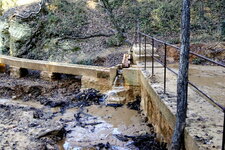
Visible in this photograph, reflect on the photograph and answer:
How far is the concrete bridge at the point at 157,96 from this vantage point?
10.8 feet

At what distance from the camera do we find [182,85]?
333cm

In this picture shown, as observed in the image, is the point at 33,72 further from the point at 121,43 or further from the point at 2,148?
the point at 2,148

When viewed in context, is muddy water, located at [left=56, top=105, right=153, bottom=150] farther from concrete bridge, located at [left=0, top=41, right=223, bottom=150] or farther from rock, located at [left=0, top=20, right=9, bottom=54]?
rock, located at [left=0, top=20, right=9, bottom=54]

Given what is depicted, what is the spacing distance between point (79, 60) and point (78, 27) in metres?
3.55

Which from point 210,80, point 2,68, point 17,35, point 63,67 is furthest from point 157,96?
point 17,35

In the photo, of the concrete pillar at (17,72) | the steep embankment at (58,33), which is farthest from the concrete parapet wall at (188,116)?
the steep embankment at (58,33)

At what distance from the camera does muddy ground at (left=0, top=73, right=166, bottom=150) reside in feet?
17.5

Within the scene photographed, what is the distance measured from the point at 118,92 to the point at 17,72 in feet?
15.6

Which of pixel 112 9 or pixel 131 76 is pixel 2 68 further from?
pixel 131 76

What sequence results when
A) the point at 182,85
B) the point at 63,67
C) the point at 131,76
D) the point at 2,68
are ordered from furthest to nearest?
the point at 2,68 < the point at 63,67 < the point at 131,76 < the point at 182,85

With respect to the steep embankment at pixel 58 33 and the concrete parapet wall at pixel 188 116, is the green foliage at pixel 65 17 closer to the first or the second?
the steep embankment at pixel 58 33

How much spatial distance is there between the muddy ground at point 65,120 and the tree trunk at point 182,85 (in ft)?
4.19

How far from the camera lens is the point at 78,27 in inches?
564

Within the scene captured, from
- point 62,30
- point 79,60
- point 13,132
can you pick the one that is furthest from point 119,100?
point 62,30
